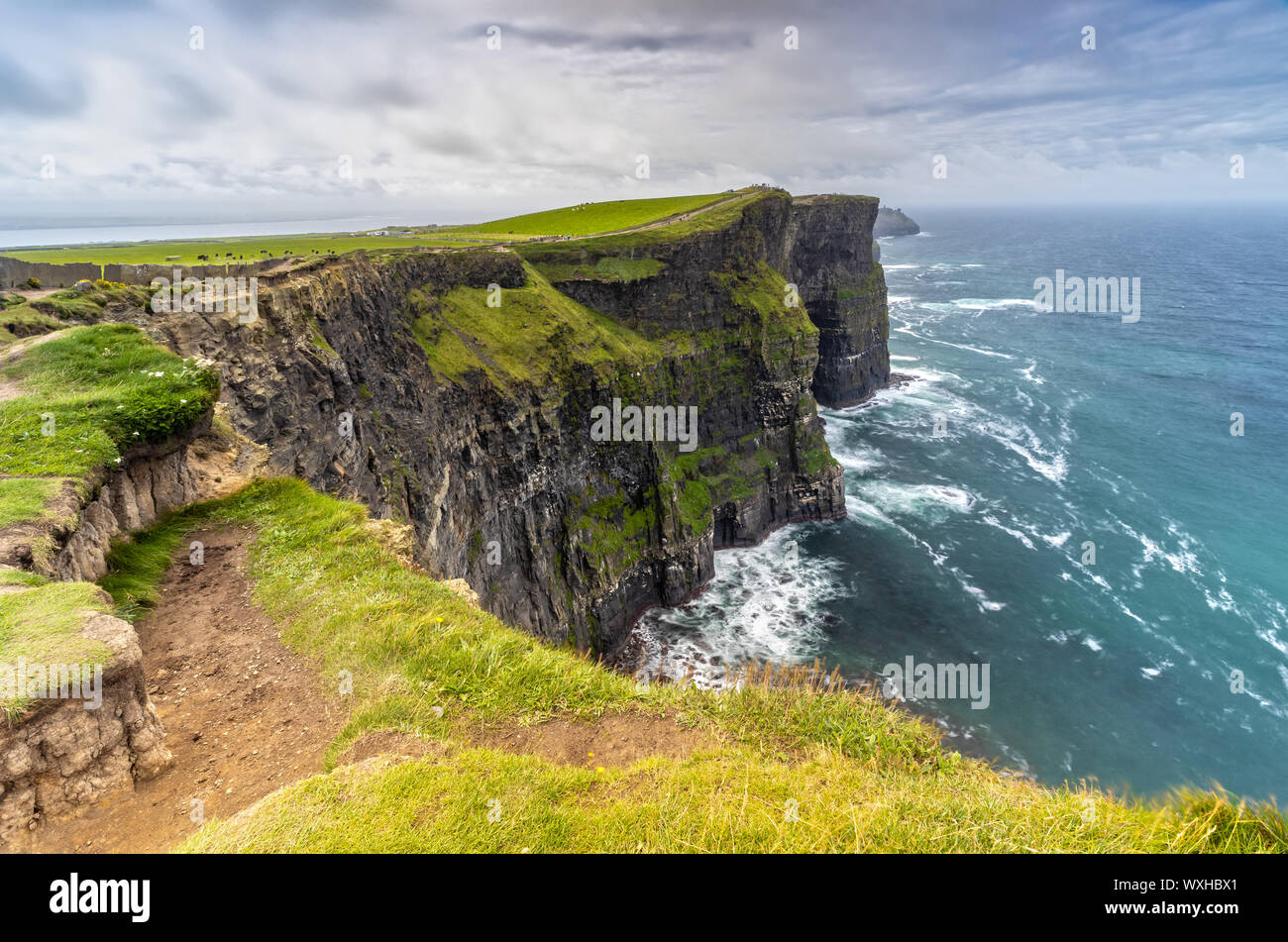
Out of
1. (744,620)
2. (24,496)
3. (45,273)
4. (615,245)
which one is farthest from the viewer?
(615,245)

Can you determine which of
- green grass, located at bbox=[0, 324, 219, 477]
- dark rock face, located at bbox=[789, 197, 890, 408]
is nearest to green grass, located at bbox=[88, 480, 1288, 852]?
green grass, located at bbox=[0, 324, 219, 477]

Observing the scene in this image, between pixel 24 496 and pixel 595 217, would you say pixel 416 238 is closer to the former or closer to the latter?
pixel 595 217

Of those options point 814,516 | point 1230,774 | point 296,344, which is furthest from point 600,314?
point 1230,774

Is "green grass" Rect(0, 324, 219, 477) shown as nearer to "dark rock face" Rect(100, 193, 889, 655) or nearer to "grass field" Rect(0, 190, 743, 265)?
"dark rock face" Rect(100, 193, 889, 655)

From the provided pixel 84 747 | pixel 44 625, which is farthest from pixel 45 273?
pixel 84 747

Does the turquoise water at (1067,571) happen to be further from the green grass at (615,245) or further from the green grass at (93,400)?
the green grass at (93,400)

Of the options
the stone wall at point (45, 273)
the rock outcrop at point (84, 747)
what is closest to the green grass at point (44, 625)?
the rock outcrop at point (84, 747)

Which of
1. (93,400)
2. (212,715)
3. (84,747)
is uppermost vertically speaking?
(93,400)
